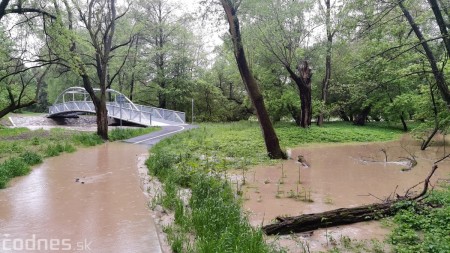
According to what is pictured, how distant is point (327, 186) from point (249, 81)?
16.3 feet

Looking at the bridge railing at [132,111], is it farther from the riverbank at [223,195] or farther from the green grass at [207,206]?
the green grass at [207,206]

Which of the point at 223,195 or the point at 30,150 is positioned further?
the point at 30,150

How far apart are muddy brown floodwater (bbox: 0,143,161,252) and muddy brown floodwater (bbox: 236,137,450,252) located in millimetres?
2023

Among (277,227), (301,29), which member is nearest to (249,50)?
(301,29)

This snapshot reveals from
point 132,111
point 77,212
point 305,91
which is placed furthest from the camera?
point 132,111

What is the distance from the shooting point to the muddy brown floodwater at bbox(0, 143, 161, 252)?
13.9 ft

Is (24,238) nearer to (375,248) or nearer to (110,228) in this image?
(110,228)

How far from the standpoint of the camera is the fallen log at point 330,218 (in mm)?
4898

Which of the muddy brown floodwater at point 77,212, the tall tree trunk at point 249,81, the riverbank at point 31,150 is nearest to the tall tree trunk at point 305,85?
the tall tree trunk at point 249,81

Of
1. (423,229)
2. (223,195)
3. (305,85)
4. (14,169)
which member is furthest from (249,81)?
(305,85)

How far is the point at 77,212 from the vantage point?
18.0 ft

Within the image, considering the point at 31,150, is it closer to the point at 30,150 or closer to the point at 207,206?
the point at 30,150

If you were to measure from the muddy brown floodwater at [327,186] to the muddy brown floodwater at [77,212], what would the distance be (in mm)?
2023

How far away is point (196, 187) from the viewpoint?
6324mm
